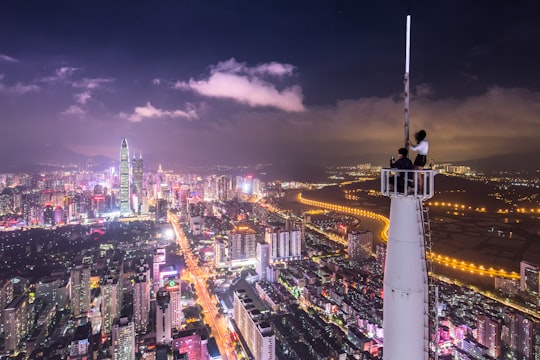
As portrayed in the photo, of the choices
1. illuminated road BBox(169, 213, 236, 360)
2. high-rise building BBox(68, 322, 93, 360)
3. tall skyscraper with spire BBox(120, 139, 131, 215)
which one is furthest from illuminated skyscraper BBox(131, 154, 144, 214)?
high-rise building BBox(68, 322, 93, 360)

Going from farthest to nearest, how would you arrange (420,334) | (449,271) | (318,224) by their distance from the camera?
(318,224), (449,271), (420,334)

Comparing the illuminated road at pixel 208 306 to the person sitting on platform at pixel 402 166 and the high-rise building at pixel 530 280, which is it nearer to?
the person sitting on platform at pixel 402 166

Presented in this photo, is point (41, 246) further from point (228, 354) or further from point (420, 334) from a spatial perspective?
point (420, 334)

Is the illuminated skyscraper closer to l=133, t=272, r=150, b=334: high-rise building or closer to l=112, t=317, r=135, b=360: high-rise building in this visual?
l=133, t=272, r=150, b=334: high-rise building

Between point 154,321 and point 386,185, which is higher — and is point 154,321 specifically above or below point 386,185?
below

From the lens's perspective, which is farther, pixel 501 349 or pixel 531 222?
pixel 531 222

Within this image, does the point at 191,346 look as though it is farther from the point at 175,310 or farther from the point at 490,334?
the point at 490,334

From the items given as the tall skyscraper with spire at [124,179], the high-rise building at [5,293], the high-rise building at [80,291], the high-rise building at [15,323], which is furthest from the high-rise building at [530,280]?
the tall skyscraper with spire at [124,179]

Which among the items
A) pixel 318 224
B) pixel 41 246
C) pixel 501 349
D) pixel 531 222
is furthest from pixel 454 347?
pixel 41 246
